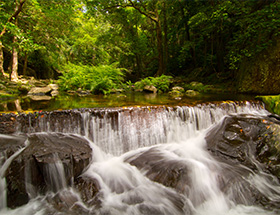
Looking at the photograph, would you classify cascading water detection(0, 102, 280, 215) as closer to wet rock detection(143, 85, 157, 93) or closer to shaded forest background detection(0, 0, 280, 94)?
shaded forest background detection(0, 0, 280, 94)

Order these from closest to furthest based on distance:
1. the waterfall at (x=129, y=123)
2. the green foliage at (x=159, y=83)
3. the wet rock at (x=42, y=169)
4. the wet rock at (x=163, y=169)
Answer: the wet rock at (x=42, y=169), the wet rock at (x=163, y=169), the waterfall at (x=129, y=123), the green foliage at (x=159, y=83)

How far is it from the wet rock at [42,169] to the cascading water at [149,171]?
0.03m

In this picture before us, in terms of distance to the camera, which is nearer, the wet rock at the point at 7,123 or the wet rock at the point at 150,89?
the wet rock at the point at 7,123

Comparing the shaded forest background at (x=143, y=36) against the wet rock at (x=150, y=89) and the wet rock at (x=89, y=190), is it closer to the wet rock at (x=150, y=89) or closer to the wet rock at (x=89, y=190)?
the wet rock at (x=150, y=89)

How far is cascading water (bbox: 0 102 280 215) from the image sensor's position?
2209 mm

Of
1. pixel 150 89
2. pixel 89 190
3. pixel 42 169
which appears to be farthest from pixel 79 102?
pixel 150 89

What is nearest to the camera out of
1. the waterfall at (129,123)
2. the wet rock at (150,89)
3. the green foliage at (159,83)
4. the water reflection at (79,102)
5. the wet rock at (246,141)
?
the wet rock at (246,141)

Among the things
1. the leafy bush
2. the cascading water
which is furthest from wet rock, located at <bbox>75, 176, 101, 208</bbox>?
the leafy bush

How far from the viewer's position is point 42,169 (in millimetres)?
2176

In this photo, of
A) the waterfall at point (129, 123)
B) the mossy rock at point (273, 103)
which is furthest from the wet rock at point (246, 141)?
the mossy rock at point (273, 103)

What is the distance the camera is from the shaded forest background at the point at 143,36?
6262 mm

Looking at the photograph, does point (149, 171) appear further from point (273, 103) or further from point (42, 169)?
point (273, 103)

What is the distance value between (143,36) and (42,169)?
21.5m

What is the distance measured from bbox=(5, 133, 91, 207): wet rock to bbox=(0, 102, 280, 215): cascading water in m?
0.03
